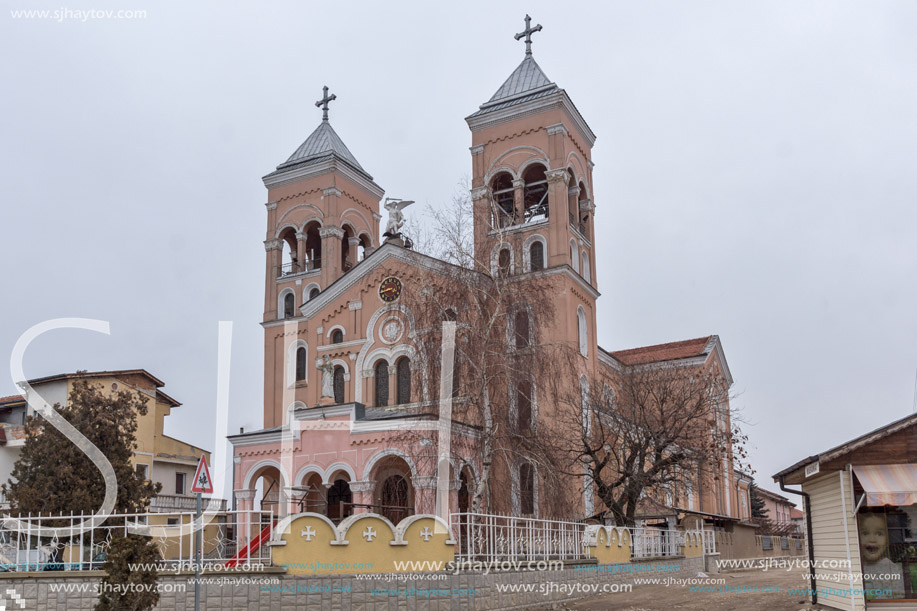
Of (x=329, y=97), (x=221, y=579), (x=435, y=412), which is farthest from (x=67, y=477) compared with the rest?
(x=329, y=97)

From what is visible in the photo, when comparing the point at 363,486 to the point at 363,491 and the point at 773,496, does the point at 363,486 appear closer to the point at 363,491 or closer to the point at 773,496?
the point at 363,491

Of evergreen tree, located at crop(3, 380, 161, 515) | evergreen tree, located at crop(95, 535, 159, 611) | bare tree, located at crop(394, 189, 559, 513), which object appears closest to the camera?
evergreen tree, located at crop(95, 535, 159, 611)

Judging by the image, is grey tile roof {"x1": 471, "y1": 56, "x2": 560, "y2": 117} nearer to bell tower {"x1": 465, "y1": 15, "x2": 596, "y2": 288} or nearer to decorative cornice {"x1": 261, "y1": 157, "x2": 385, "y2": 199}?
bell tower {"x1": 465, "y1": 15, "x2": 596, "y2": 288}

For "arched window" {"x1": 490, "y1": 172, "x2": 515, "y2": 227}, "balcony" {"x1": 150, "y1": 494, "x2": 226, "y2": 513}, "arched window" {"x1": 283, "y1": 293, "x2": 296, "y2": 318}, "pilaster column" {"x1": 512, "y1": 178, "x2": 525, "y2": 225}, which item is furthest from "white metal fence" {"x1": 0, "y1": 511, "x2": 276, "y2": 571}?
"arched window" {"x1": 283, "y1": 293, "x2": 296, "y2": 318}

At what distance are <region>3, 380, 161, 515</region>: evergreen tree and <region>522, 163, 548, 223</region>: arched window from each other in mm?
17612

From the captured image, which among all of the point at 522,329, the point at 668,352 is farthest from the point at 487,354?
the point at 668,352

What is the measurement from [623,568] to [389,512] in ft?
27.1

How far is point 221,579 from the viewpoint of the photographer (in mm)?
14859

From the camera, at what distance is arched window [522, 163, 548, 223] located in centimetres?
3716

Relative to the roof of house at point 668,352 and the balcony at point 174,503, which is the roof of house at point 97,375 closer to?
the balcony at point 174,503

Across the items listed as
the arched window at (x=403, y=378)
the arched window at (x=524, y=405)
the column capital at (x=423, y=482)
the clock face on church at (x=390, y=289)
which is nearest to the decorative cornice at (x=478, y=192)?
the clock face on church at (x=390, y=289)

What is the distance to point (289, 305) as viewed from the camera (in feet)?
139

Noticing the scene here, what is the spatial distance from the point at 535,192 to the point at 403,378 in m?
10.1

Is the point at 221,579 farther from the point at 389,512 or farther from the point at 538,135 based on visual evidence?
the point at 538,135
